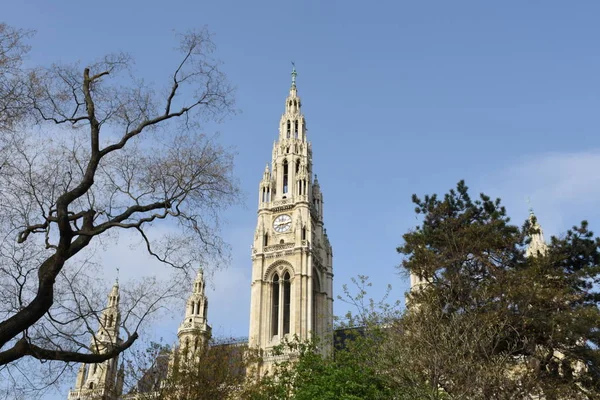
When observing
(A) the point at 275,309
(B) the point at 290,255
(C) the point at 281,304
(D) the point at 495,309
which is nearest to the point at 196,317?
(A) the point at 275,309

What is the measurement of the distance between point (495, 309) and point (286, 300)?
36.2 m

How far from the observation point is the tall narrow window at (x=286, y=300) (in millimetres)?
54684

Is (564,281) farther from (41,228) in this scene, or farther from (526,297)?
(41,228)

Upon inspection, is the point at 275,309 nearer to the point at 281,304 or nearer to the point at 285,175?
the point at 281,304

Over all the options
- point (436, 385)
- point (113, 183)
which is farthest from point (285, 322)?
point (113, 183)

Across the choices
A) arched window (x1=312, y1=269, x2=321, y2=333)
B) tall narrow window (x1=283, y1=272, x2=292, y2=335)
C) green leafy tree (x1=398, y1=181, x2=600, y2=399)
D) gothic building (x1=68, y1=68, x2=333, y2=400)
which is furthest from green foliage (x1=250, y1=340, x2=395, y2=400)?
arched window (x1=312, y1=269, x2=321, y2=333)

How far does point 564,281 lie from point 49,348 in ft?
57.1

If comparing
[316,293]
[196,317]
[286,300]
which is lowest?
[196,317]

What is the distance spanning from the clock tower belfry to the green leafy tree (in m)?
A: 28.3

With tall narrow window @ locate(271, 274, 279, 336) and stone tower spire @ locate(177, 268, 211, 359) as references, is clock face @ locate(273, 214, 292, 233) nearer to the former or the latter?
tall narrow window @ locate(271, 274, 279, 336)

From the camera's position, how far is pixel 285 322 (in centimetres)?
5488

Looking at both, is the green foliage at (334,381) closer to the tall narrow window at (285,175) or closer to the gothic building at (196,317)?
the gothic building at (196,317)

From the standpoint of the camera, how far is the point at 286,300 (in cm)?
5556

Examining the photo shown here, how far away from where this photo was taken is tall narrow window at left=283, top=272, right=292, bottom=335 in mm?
54684
